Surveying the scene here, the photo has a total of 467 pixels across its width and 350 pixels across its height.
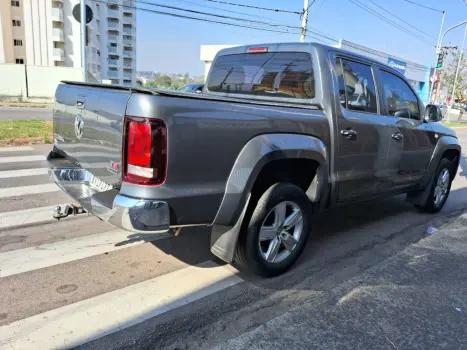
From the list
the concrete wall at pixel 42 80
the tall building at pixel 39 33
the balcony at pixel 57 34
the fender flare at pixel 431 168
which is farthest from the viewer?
the balcony at pixel 57 34

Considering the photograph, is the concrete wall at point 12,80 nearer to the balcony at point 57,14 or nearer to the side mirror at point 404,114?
the balcony at point 57,14

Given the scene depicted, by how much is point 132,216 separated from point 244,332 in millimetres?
1103

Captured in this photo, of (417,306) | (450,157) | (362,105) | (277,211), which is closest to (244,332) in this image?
(277,211)

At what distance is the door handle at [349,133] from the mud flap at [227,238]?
125 centimetres

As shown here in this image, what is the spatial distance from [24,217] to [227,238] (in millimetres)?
2868

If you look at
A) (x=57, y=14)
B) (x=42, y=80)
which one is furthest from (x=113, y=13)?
(x=42, y=80)

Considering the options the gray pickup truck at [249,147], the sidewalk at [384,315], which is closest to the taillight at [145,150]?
the gray pickup truck at [249,147]

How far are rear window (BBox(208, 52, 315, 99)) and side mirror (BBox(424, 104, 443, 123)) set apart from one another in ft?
7.15

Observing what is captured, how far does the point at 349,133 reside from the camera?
146 inches

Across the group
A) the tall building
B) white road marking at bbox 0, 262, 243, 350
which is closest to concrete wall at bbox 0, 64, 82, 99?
the tall building

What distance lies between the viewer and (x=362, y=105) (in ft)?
13.3

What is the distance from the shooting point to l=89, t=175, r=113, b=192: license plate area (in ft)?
9.74

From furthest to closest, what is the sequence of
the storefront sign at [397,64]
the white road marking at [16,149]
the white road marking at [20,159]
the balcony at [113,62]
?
the balcony at [113,62]
the storefront sign at [397,64]
the white road marking at [16,149]
the white road marking at [20,159]

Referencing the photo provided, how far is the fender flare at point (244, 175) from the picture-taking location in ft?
9.39
